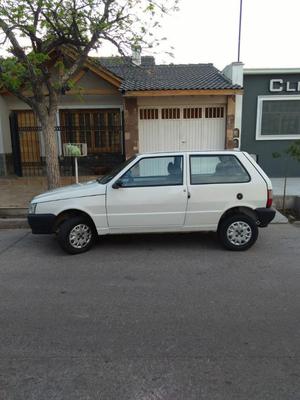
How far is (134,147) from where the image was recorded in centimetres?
1121

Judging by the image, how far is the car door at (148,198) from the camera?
5074 millimetres

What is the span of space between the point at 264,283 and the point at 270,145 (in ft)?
27.6

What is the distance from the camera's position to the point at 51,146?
25.0ft

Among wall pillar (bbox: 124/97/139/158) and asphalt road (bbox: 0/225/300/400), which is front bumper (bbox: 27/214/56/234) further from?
wall pillar (bbox: 124/97/139/158)

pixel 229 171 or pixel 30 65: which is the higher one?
pixel 30 65

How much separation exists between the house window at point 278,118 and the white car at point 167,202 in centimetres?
670

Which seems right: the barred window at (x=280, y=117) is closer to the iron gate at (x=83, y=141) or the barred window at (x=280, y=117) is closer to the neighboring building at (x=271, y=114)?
the neighboring building at (x=271, y=114)

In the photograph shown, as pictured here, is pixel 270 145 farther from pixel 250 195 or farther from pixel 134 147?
pixel 250 195

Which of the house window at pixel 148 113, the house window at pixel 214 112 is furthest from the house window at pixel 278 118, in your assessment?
the house window at pixel 148 113

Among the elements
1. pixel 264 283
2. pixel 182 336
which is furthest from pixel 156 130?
A: pixel 182 336

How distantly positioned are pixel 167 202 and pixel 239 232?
4.13 ft

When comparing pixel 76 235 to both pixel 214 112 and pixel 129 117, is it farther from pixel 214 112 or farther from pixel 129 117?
pixel 214 112

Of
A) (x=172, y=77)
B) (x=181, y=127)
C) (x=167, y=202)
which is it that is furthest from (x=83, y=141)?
(x=167, y=202)

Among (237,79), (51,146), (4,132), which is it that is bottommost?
(51,146)
